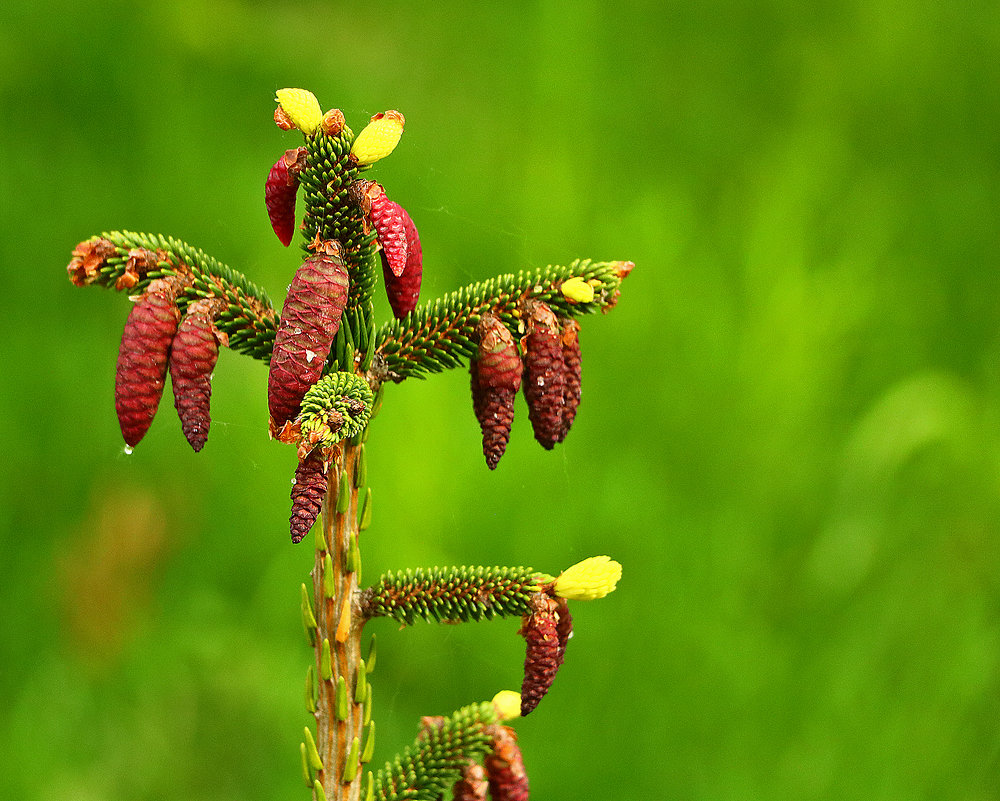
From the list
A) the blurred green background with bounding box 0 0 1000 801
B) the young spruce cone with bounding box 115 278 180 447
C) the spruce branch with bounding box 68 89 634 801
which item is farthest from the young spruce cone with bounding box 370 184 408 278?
the blurred green background with bounding box 0 0 1000 801

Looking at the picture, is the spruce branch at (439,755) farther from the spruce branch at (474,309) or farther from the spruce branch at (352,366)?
the spruce branch at (474,309)

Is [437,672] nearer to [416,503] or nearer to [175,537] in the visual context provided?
[416,503]

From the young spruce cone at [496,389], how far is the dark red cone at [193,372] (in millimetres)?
122

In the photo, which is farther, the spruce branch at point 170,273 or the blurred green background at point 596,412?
the blurred green background at point 596,412

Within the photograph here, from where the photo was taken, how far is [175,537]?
1.55 meters

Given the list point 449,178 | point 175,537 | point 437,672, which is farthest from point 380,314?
point 437,672

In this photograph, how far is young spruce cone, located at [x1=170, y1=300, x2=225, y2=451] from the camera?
0.48 metres

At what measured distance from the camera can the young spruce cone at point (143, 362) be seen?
480 mm

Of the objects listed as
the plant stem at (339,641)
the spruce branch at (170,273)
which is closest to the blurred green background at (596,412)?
the plant stem at (339,641)

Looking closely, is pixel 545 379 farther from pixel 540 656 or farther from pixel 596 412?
pixel 596 412

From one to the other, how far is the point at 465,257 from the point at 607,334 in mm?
246

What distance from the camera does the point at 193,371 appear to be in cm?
48

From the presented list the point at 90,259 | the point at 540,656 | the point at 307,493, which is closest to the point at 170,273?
the point at 90,259

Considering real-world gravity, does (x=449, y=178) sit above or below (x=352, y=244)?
above
